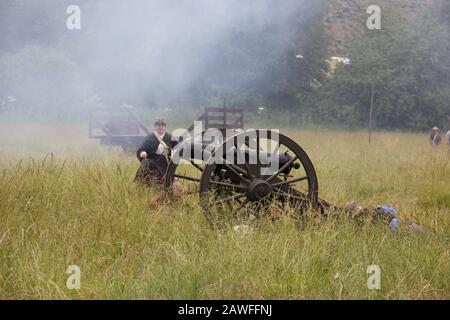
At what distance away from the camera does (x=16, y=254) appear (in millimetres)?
3889

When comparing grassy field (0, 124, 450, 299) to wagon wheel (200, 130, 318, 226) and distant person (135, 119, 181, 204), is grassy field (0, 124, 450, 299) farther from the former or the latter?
distant person (135, 119, 181, 204)

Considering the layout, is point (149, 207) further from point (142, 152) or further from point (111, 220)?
point (142, 152)

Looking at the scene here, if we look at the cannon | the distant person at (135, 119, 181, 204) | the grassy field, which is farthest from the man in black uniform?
the cannon

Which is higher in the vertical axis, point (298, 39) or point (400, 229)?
point (298, 39)

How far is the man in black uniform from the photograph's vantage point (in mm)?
6366

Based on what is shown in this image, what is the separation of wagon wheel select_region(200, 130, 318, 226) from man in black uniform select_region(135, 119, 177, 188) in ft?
4.00

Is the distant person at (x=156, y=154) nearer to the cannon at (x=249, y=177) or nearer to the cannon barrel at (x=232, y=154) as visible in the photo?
the cannon barrel at (x=232, y=154)

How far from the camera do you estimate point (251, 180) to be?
516 cm

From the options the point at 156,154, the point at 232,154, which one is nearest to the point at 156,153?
the point at 156,154

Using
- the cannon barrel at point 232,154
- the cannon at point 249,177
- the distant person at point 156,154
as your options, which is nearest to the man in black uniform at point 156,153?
the distant person at point 156,154

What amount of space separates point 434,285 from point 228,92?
17137mm

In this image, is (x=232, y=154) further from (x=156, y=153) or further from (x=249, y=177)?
(x=156, y=153)

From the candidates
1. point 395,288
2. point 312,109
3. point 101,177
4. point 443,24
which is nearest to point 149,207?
point 101,177

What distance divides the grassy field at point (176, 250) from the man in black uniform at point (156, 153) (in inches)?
16.5
